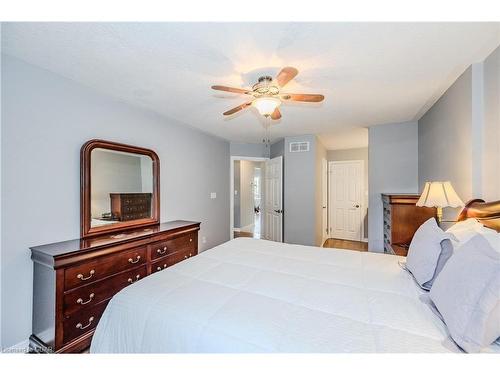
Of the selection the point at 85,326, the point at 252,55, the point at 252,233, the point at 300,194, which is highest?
the point at 252,55

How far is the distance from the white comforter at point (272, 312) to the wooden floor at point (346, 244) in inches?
132

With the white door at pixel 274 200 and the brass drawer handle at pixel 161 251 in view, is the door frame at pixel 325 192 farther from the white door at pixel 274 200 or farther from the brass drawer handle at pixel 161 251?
the brass drawer handle at pixel 161 251

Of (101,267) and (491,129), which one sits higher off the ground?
(491,129)

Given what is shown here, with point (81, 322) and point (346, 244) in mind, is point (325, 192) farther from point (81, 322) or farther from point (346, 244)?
point (81, 322)

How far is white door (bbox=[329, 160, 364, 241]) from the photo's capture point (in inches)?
208

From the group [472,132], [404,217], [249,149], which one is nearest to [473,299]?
[472,132]

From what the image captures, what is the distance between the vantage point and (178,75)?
79.9 inches

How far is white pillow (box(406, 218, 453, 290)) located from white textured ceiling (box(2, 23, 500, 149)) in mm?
1330

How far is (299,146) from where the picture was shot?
14.2 ft

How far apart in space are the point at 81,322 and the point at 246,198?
5.58 m

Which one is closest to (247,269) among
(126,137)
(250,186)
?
(126,137)

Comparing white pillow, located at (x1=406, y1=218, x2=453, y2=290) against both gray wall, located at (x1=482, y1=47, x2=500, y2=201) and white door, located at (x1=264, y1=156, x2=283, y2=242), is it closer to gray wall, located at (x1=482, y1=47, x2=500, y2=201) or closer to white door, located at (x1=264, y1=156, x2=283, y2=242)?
gray wall, located at (x1=482, y1=47, x2=500, y2=201)

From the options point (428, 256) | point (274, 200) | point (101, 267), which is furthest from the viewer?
point (274, 200)

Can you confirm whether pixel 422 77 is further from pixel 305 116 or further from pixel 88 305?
pixel 88 305
